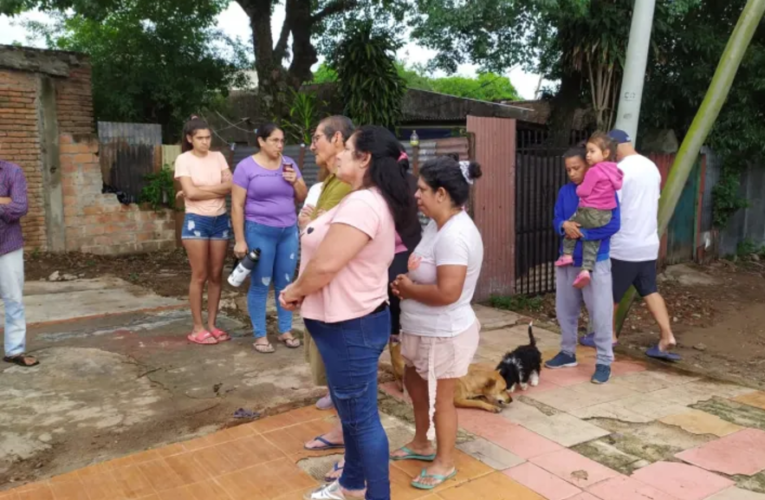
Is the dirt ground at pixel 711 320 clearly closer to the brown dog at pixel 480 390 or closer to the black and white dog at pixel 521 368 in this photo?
the black and white dog at pixel 521 368

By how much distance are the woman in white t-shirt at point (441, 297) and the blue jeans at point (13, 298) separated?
125 inches

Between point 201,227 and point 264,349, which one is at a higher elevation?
point 201,227

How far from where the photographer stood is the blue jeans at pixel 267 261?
16.4ft

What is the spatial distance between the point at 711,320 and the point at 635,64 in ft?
10.9

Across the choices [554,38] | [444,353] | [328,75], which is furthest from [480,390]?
[328,75]

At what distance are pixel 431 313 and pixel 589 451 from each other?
4.38 feet

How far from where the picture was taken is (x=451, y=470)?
10.6ft

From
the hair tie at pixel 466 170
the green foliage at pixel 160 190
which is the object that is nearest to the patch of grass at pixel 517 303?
the hair tie at pixel 466 170

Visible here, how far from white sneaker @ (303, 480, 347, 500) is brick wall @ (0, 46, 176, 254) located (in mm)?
8011

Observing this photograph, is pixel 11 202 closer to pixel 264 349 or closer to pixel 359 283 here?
pixel 264 349

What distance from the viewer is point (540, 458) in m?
3.51

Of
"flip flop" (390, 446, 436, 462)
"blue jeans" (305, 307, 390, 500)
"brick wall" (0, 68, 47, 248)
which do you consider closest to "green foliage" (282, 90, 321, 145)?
"brick wall" (0, 68, 47, 248)

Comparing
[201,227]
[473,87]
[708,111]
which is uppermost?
[473,87]

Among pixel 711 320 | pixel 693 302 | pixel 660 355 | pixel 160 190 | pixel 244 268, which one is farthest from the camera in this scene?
pixel 160 190
